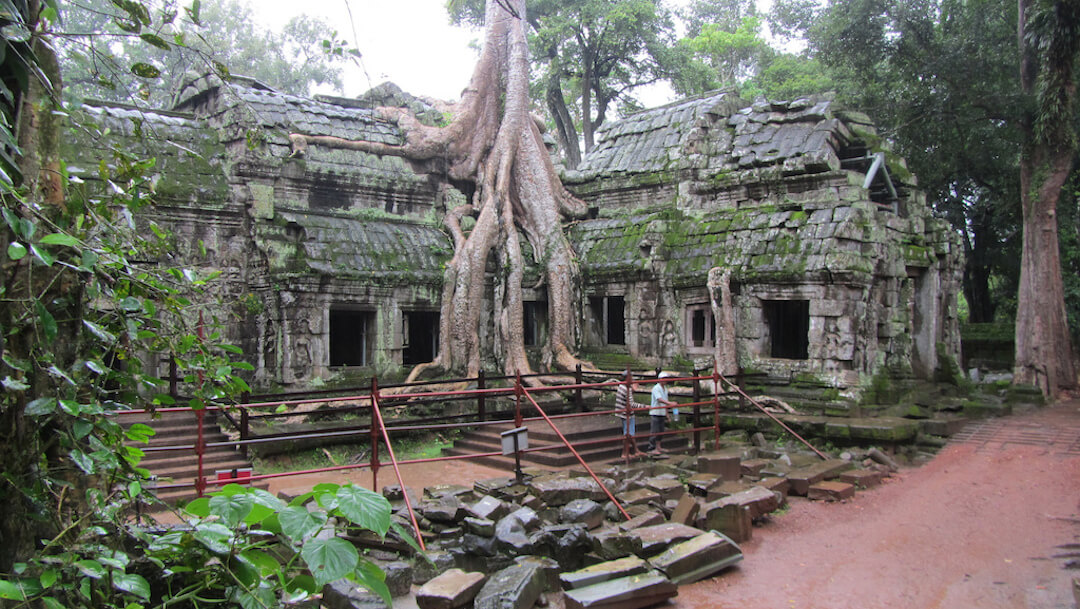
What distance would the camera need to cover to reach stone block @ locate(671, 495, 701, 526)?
6.36 meters

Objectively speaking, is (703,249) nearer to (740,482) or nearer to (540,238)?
(540,238)

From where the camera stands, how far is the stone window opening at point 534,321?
45.9 ft

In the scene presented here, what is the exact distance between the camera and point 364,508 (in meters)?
2.68

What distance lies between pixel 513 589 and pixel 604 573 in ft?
2.13

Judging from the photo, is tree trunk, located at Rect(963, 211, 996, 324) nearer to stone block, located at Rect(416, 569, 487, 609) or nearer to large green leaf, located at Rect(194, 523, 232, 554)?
stone block, located at Rect(416, 569, 487, 609)

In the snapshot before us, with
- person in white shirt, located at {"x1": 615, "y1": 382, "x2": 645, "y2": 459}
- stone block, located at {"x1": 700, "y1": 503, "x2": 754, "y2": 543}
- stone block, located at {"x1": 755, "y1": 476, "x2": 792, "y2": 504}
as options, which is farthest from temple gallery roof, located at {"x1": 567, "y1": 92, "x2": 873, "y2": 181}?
stone block, located at {"x1": 700, "y1": 503, "x2": 754, "y2": 543}

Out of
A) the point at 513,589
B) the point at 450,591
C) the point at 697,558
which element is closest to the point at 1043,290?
the point at 697,558

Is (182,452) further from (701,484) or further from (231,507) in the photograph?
(231,507)

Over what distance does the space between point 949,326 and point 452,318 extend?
8952 millimetres

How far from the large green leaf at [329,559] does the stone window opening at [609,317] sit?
11.3 m

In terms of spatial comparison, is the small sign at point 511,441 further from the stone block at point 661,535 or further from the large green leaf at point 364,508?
the large green leaf at point 364,508

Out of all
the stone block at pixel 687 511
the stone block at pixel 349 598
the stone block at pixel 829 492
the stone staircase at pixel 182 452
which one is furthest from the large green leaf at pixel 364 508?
the stone block at pixel 829 492

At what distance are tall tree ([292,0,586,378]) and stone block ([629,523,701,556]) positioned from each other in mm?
6430

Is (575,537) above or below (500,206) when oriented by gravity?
below
